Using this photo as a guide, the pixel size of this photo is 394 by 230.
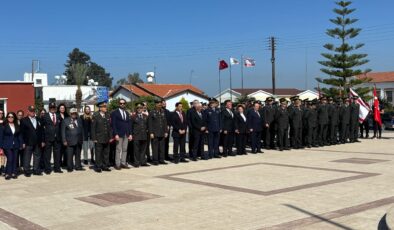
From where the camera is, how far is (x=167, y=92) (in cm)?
6262

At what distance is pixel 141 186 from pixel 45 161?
344cm

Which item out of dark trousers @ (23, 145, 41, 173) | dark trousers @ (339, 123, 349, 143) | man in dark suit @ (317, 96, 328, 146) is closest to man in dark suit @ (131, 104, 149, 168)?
dark trousers @ (23, 145, 41, 173)

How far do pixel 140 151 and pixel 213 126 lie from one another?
247 centimetres

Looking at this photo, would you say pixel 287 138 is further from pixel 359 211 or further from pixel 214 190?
pixel 359 211

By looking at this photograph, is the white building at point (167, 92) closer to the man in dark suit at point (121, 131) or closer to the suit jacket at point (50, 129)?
the man in dark suit at point (121, 131)

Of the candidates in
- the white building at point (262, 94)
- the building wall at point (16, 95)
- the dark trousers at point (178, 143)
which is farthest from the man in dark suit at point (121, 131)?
the white building at point (262, 94)

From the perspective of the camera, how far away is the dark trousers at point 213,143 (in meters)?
14.6

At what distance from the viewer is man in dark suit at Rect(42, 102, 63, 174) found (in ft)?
39.2

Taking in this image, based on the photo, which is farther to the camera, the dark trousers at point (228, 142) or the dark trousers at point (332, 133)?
the dark trousers at point (332, 133)

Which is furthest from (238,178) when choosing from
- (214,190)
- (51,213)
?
(51,213)

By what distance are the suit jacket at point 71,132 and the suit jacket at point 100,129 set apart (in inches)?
14.2

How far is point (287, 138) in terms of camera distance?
16859 millimetres

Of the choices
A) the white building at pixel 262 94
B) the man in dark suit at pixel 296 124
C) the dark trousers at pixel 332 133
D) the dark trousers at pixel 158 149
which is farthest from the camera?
the white building at pixel 262 94

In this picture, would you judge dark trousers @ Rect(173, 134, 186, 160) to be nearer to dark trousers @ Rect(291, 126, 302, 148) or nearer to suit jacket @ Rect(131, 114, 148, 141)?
suit jacket @ Rect(131, 114, 148, 141)
